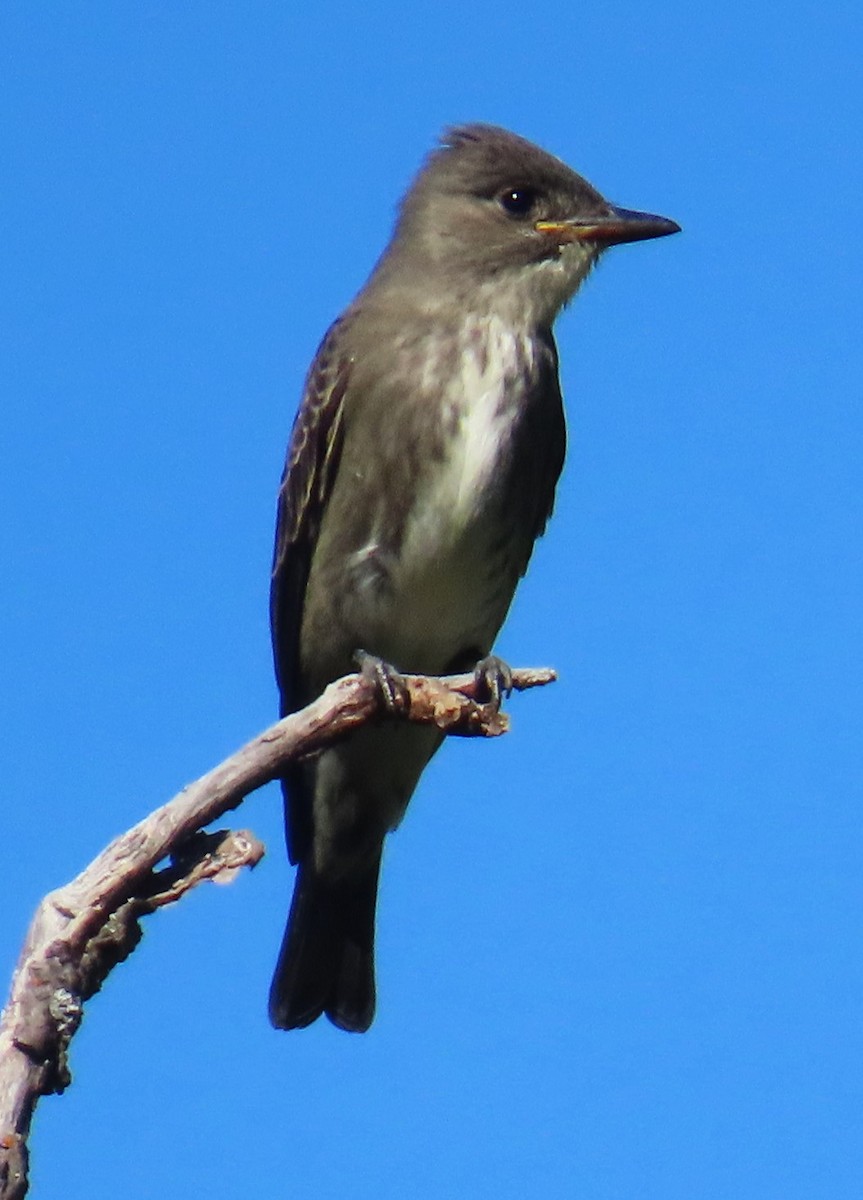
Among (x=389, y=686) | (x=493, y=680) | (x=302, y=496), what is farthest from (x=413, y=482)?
(x=389, y=686)

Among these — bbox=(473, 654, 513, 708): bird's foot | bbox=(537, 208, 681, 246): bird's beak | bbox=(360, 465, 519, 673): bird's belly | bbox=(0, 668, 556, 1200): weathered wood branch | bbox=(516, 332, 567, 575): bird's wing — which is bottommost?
bbox=(0, 668, 556, 1200): weathered wood branch

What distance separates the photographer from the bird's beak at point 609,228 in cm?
726

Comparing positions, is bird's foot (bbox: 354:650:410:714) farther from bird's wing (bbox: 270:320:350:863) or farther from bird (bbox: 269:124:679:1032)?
bird's wing (bbox: 270:320:350:863)

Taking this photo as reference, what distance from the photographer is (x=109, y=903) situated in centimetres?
434

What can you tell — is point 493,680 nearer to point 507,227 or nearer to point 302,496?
point 302,496

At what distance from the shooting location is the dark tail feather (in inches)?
281

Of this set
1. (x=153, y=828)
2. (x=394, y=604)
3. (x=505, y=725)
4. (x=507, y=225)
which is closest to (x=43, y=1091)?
(x=153, y=828)

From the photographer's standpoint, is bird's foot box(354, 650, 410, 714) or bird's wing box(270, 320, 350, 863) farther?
bird's wing box(270, 320, 350, 863)

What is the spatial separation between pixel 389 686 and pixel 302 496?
143 cm

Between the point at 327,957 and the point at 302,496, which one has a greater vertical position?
the point at 302,496

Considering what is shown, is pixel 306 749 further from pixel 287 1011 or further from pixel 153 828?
pixel 287 1011

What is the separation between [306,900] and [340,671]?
3.34 ft

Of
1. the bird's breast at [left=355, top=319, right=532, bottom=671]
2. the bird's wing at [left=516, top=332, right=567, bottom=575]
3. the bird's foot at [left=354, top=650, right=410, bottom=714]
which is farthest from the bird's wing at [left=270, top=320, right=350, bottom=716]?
the bird's foot at [left=354, top=650, right=410, bottom=714]

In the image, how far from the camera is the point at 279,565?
7.00 m
